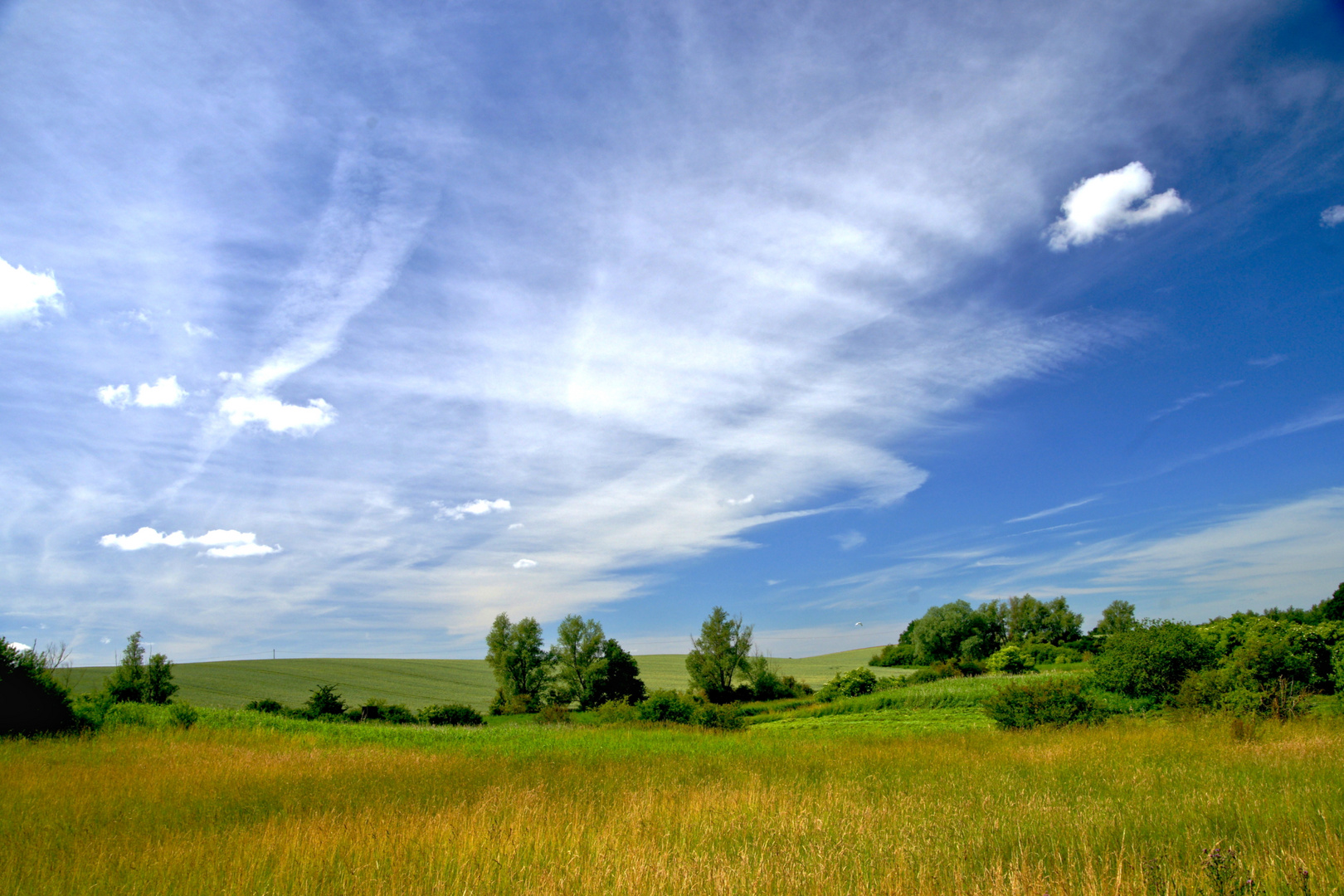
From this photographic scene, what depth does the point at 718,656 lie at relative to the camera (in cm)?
5666

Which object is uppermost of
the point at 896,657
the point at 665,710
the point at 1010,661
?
the point at 665,710

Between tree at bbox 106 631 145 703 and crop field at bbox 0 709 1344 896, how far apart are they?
2718 cm

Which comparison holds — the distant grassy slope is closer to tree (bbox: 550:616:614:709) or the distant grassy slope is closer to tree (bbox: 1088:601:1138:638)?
tree (bbox: 550:616:614:709)

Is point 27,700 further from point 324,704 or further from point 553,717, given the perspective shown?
point 553,717

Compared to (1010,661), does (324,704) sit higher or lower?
higher

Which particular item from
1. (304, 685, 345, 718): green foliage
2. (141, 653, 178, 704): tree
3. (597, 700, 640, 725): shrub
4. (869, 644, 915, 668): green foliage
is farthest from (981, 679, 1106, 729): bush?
(869, 644, 915, 668): green foliage

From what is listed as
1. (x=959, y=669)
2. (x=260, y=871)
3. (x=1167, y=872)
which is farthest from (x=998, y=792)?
(x=959, y=669)

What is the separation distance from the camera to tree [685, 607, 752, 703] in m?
55.8

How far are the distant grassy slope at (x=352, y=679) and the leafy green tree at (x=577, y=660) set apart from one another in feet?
22.6

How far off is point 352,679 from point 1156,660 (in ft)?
198

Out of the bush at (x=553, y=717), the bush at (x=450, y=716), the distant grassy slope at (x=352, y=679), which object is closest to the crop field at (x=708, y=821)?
the bush at (x=553, y=717)

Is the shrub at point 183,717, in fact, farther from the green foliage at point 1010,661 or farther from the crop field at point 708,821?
the green foliage at point 1010,661

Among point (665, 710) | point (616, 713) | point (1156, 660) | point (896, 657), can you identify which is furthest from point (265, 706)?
point (896, 657)

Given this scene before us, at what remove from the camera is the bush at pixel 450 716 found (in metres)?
37.7
